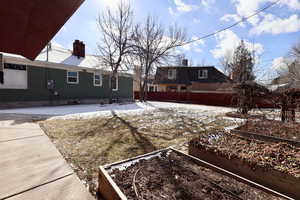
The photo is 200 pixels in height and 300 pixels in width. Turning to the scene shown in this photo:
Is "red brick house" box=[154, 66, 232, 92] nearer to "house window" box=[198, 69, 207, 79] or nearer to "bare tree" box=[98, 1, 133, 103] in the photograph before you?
"house window" box=[198, 69, 207, 79]

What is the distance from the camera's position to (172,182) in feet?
6.40

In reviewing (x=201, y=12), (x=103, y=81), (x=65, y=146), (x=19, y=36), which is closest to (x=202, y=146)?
(x=65, y=146)

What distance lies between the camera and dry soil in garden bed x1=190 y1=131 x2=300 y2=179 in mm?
2027

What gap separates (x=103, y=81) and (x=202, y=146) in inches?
492

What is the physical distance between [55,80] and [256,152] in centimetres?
1213

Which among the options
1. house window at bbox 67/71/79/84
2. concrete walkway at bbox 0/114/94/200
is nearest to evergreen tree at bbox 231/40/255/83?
house window at bbox 67/71/79/84

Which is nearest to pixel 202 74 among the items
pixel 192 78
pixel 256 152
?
pixel 192 78

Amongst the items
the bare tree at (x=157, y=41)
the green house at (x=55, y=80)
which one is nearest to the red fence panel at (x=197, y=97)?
the bare tree at (x=157, y=41)

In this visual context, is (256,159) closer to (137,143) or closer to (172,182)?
(172,182)

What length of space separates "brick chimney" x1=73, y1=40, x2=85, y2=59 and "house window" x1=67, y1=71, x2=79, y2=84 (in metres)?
2.59

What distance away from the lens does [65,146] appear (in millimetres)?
3445

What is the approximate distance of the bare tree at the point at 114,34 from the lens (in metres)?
12.7

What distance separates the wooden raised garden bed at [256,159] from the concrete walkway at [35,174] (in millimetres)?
1999

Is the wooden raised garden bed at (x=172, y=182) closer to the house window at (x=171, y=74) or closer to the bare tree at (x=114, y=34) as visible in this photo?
the bare tree at (x=114, y=34)
